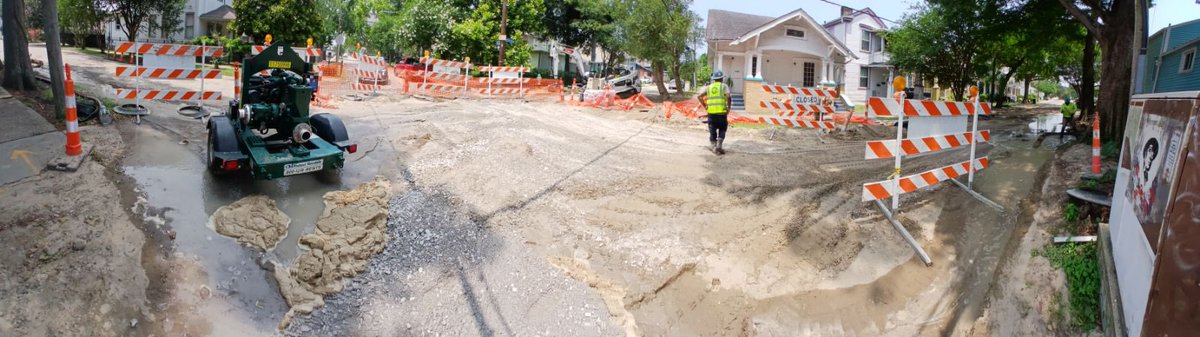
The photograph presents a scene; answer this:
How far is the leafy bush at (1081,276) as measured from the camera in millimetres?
4461

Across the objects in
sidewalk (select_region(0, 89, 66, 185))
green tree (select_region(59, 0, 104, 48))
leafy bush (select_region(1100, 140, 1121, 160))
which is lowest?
leafy bush (select_region(1100, 140, 1121, 160))

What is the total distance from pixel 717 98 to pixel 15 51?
34.5ft

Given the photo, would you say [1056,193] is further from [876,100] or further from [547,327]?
[547,327]

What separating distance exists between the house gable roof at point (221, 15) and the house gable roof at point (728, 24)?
29.4m

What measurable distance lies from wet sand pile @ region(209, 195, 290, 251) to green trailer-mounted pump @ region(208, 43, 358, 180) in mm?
328

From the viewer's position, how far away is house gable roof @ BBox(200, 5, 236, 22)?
39.3 meters

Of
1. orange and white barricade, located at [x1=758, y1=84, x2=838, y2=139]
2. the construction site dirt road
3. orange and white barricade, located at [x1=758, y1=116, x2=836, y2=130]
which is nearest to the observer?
the construction site dirt road

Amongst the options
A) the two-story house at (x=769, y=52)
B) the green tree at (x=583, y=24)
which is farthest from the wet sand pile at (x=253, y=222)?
the green tree at (x=583, y=24)

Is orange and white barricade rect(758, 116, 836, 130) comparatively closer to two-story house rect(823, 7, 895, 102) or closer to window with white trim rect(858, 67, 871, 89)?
two-story house rect(823, 7, 895, 102)

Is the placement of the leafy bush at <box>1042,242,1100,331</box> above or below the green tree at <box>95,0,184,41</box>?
below

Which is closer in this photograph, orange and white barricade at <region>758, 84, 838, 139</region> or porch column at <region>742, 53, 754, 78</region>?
orange and white barricade at <region>758, 84, 838, 139</region>

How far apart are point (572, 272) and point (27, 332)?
359cm

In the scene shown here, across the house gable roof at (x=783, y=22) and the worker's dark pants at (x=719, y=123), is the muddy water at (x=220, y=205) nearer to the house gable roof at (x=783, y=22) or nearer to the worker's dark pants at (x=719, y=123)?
the worker's dark pants at (x=719, y=123)

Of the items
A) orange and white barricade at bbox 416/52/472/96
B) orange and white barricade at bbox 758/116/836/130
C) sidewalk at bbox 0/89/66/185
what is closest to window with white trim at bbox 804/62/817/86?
orange and white barricade at bbox 416/52/472/96
